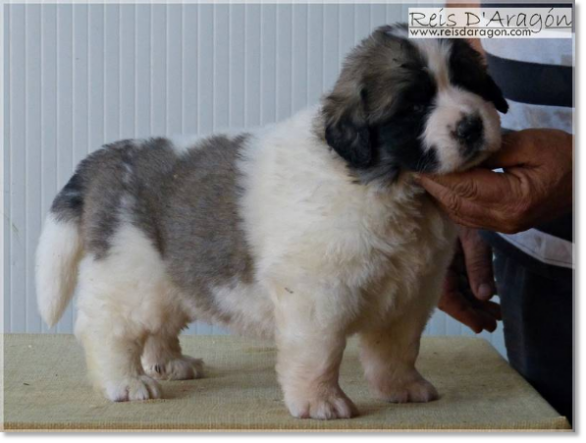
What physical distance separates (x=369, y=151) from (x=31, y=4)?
265 cm

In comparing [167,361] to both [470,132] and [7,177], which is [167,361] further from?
[7,177]

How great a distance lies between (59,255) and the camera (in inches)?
130

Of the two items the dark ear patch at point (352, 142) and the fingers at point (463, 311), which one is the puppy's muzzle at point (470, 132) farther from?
the fingers at point (463, 311)

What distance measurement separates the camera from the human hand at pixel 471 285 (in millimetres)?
3789

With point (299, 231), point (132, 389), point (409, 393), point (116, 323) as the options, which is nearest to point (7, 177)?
point (116, 323)

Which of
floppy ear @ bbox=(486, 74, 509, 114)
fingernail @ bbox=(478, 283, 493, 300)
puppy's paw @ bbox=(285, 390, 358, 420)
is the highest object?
floppy ear @ bbox=(486, 74, 509, 114)

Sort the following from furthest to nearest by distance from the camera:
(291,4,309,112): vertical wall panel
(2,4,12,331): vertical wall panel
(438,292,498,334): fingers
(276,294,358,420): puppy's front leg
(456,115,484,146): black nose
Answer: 1. (2,4,12,331): vertical wall panel
2. (291,4,309,112): vertical wall panel
3. (438,292,498,334): fingers
4. (276,294,358,420): puppy's front leg
5. (456,115,484,146): black nose

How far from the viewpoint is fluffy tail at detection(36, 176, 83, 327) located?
10.8 ft

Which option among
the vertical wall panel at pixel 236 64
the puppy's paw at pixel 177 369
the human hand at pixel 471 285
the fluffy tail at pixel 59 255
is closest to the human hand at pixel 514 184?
the human hand at pixel 471 285

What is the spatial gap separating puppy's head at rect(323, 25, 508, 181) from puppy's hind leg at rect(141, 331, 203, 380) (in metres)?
1.12

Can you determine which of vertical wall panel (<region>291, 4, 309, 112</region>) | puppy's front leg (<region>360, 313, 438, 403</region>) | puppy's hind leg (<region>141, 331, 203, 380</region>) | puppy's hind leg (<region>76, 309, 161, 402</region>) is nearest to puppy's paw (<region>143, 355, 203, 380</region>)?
puppy's hind leg (<region>141, 331, 203, 380</region>)

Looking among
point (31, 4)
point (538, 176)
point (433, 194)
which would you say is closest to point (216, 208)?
point (433, 194)

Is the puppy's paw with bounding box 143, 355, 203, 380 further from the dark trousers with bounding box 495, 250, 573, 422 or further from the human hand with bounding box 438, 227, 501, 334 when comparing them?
the dark trousers with bounding box 495, 250, 573, 422

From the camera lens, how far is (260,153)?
2.98 meters
